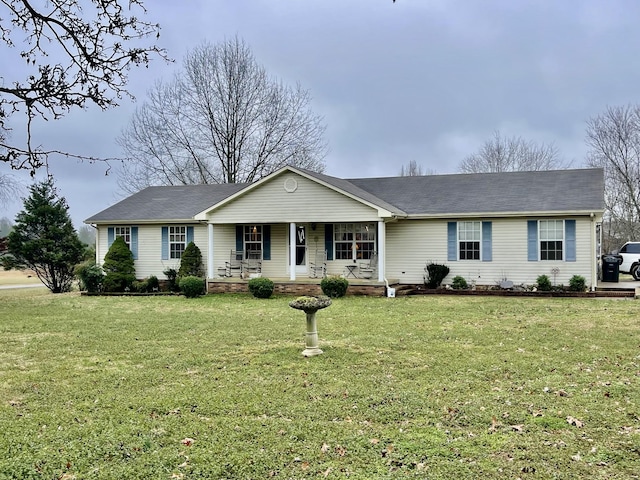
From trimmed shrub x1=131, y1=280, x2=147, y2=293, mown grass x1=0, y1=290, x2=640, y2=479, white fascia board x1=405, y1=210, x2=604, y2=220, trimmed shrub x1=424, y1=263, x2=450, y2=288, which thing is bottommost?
mown grass x1=0, y1=290, x2=640, y2=479

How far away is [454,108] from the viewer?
29672 mm

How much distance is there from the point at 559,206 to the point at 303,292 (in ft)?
28.8

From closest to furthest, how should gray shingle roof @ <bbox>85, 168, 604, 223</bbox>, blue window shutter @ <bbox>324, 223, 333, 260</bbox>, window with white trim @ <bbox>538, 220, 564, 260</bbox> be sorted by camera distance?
window with white trim @ <bbox>538, 220, 564, 260</bbox>
gray shingle roof @ <bbox>85, 168, 604, 223</bbox>
blue window shutter @ <bbox>324, 223, 333, 260</bbox>

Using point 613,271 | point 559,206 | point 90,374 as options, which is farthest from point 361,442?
point 613,271

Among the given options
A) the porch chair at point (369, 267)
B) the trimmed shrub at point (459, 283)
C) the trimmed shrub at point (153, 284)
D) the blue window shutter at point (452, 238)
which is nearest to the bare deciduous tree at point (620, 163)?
the blue window shutter at point (452, 238)

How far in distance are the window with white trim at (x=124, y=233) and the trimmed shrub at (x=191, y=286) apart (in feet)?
17.5

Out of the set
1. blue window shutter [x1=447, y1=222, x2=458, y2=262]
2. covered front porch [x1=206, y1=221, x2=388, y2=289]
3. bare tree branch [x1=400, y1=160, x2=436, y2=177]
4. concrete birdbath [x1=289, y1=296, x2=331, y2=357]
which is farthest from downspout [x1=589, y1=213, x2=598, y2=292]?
bare tree branch [x1=400, y1=160, x2=436, y2=177]

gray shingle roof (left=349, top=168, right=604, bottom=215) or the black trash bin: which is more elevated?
gray shingle roof (left=349, top=168, right=604, bottom=215)

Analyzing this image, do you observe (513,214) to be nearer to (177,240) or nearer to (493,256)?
(493,256)

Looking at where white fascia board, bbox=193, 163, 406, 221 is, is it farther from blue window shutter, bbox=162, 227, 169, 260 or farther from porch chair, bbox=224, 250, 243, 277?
blue window shutter, bbox=162, 227, 169, 260

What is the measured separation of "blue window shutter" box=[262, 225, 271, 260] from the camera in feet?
67.9

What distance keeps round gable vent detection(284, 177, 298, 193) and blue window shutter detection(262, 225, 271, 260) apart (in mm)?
2399

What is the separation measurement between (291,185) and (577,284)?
32.4 ft

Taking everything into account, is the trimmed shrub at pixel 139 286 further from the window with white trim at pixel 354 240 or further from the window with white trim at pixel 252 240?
the window with white trim at pixel 354 240
